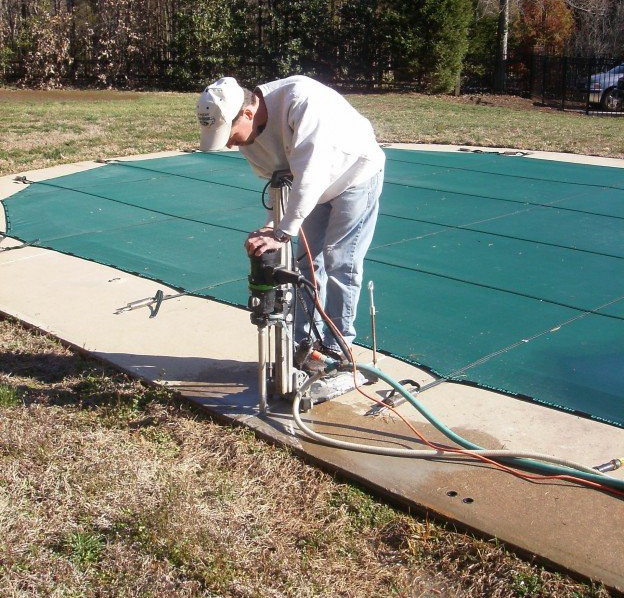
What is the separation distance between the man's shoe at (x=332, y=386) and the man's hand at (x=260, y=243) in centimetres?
74

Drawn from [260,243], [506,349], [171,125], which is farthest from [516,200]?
[171,125]

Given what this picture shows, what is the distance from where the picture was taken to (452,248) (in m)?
6.28

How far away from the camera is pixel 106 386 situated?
397 cm

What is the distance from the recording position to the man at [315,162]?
3.26 meters

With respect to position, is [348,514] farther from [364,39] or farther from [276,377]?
[364,39]

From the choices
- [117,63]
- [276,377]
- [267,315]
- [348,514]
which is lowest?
[348,514]

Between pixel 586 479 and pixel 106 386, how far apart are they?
2154 mm

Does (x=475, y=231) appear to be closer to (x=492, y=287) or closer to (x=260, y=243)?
(x=492, y=287)

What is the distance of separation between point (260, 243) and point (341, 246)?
21.7 inches

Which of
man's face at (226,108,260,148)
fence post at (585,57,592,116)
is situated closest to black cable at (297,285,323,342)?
man's face at (226,108,260,148)

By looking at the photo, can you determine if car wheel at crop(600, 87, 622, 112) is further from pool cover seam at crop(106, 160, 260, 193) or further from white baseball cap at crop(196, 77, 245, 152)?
white baseball cap at crop(196, 77, 245, 152)

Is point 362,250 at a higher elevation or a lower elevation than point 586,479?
higher

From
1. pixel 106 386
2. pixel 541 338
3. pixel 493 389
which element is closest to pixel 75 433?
pixel 106 386

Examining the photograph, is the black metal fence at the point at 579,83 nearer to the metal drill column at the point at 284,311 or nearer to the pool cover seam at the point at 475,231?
the pool cover seam at the point at 475,231
